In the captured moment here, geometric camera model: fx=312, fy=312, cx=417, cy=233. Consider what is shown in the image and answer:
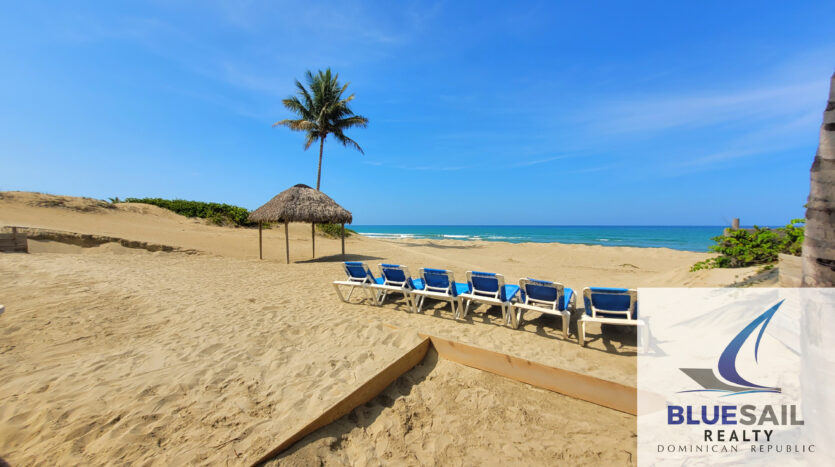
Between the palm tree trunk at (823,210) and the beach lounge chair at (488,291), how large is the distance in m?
3.31

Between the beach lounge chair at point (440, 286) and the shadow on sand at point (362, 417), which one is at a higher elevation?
the beach lounge chair at point (440, 286)

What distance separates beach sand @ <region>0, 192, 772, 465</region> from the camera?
2.35 meters

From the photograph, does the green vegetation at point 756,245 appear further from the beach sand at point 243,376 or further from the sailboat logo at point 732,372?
the sailboat logo at point 732,372

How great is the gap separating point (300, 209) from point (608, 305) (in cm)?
1105

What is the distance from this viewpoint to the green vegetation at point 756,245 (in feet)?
22.0

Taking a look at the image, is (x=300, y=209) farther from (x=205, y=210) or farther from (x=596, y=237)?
(x=596, y=237)

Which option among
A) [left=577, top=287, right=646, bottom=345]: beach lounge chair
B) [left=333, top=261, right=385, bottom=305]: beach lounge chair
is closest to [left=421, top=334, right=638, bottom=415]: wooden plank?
[left=577, top=287, right=646, bottom=345]: beach lounge chair

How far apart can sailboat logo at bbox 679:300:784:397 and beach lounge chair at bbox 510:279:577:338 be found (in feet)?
4.78

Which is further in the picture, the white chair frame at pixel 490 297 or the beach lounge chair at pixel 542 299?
the white chair frame at pixel 490 297

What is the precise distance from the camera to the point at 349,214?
1389cm

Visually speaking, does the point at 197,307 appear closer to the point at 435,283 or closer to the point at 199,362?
the point at 199,362

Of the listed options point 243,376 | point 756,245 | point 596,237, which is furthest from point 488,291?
point 596,237

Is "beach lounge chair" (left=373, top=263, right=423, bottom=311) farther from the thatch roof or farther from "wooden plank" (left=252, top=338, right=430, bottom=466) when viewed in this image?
the thatch roof

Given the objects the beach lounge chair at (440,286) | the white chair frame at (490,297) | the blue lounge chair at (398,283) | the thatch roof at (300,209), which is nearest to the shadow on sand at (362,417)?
the white chair frame at (490,297)
